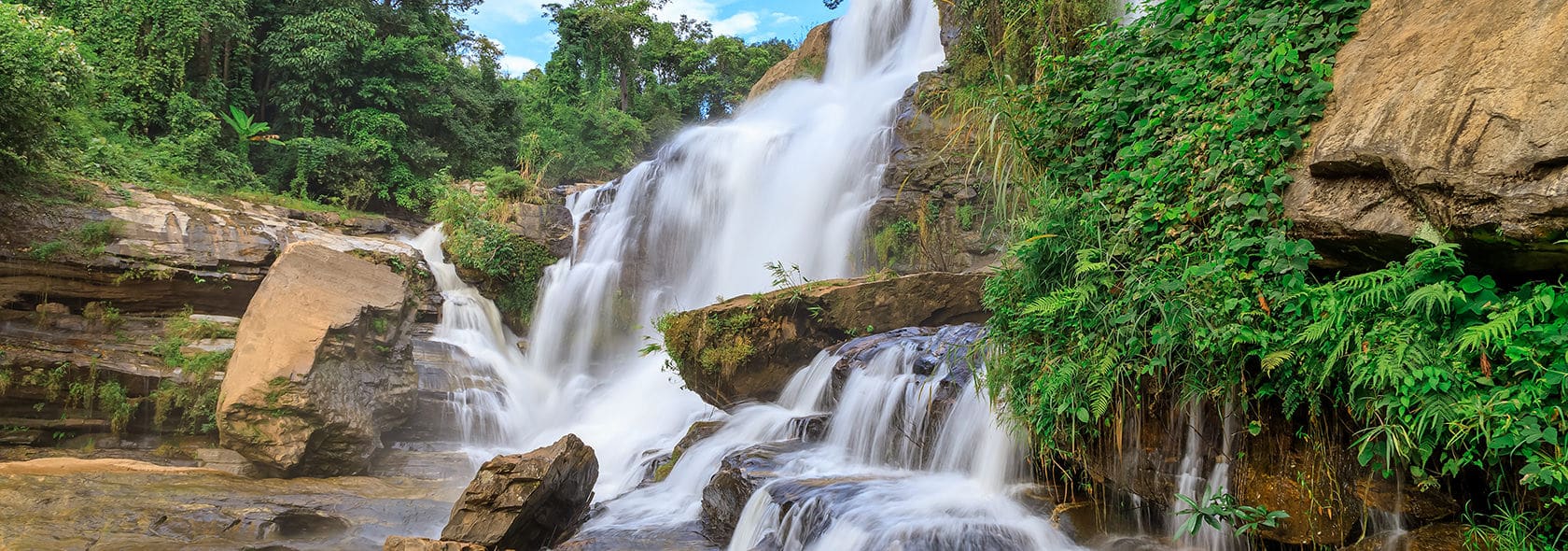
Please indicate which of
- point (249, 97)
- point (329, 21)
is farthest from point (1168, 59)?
point (249, 97)

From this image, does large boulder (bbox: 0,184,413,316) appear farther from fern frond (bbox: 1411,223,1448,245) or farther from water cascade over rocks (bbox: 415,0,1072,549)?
fern frond (bbox: 1411,223,1448,245)

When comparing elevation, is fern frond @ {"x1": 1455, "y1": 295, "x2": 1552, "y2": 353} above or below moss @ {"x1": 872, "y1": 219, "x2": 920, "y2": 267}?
below

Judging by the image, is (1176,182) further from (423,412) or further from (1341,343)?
(423,412)

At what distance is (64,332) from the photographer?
10.2 meters

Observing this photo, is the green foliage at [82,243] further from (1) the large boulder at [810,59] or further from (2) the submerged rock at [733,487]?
(1) the large boulder at [810,59]

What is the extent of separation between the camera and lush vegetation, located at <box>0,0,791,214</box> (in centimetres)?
1090

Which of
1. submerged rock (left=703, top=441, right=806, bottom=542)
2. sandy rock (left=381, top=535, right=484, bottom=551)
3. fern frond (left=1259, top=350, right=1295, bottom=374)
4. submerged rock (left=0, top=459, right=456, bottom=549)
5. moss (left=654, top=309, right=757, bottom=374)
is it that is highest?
fern frond (left=1259, top=350, right=1295, bottom=374)

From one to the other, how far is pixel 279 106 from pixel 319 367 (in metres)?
12.5

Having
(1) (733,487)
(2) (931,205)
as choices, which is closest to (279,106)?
(2) (931,205)

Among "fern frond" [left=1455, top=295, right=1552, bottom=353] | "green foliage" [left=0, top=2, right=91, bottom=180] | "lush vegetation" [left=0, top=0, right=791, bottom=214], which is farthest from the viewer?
"lush vegetation" [left=0, top=0, right=791, bottom=214]

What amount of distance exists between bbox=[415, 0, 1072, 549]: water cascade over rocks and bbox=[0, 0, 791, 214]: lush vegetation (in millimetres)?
4003

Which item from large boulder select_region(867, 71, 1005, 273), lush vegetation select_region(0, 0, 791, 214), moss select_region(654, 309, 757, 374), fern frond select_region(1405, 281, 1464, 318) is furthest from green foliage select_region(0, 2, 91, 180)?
fern frond select_region(1405, 281, 1464, 318)

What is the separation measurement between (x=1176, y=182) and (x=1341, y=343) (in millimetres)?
1310

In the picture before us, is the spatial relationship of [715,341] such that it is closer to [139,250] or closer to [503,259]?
[503,259]
